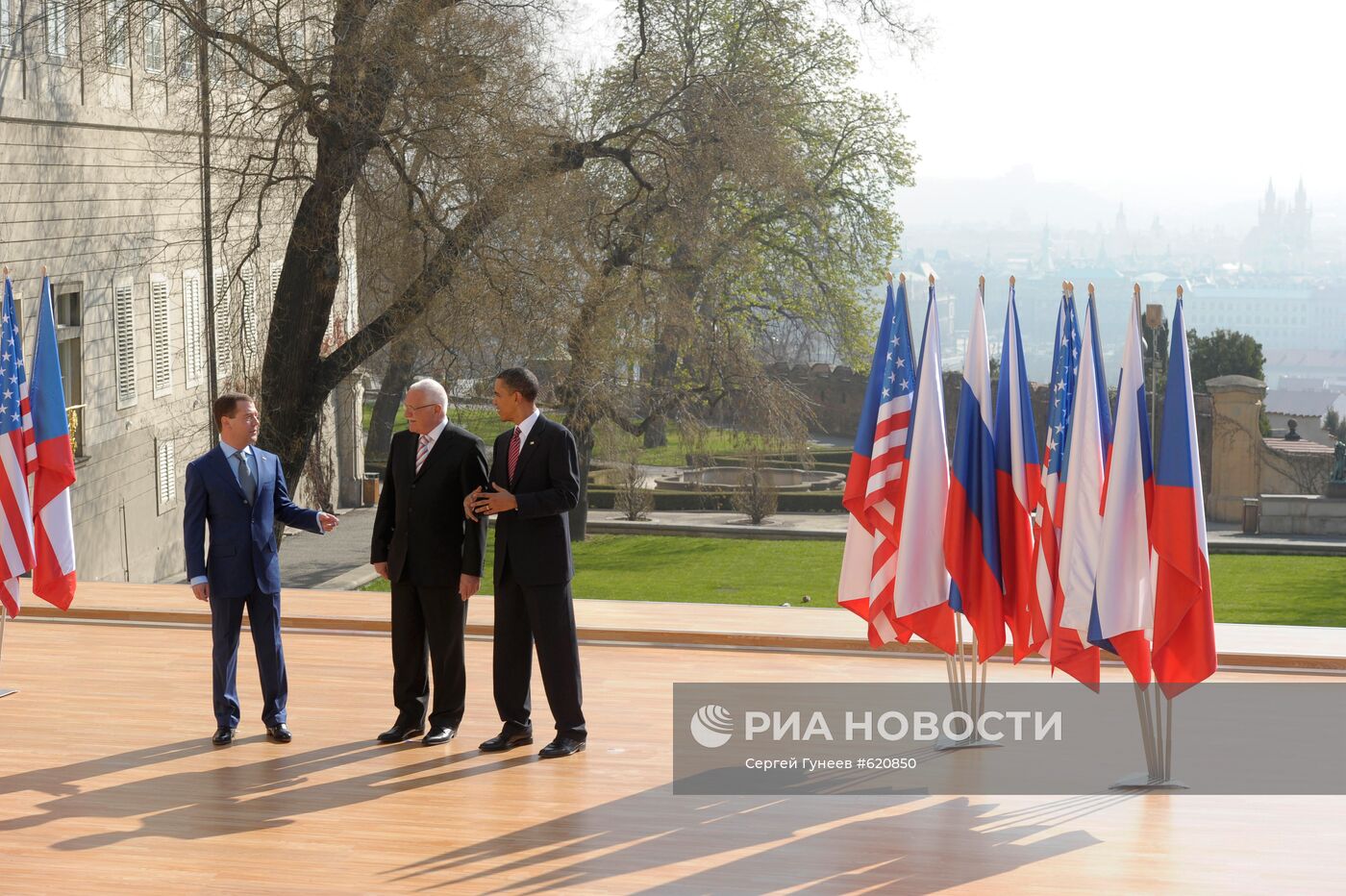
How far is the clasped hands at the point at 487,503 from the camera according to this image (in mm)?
6281

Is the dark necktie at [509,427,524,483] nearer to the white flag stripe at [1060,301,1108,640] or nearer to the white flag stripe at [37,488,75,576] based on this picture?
the white flag stripe at [1060,301,1108,640]

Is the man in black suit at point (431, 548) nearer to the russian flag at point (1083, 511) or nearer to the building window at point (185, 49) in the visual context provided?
the russian flag at point (1083, 511)

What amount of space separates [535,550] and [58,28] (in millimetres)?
12398

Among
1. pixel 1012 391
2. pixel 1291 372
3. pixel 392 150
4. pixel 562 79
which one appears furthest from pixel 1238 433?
pixel 1291 372

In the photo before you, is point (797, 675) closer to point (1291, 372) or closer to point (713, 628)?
point (713, 628)

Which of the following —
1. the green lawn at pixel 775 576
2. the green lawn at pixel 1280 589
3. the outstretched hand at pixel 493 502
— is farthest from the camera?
the green lawn at pixel 775 576

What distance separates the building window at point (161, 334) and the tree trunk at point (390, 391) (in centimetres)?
305

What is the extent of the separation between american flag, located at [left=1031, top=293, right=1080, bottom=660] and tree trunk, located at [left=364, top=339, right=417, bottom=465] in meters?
11.6

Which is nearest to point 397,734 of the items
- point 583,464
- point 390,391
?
point 390,391

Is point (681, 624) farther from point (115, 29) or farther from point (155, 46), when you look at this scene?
point (155, 46)

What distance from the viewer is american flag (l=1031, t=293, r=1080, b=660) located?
21.3 ft

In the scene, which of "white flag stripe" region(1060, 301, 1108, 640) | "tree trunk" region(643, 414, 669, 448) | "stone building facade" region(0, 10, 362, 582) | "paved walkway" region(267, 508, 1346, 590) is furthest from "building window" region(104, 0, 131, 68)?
"tree trunk" region(643, 414, 669, 448)

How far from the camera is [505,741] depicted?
6.66 metres

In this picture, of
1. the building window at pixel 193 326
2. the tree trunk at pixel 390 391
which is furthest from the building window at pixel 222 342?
the tree trunk at pixel 390 391
